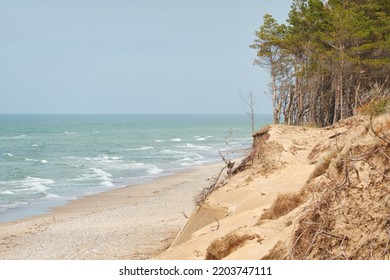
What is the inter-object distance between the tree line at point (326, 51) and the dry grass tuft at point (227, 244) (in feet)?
84.1

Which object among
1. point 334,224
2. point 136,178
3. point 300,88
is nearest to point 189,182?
point 136,178

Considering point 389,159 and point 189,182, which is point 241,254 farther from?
point 189,182

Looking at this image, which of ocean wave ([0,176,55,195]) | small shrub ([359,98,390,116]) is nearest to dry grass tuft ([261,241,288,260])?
small shrub ([359,98,390,116])

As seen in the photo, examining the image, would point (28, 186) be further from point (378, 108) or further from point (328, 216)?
point (328, 216)

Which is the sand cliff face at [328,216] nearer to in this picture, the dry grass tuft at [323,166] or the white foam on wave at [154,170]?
the dry grass tuft at [323,166]

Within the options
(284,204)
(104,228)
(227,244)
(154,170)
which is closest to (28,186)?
(154,170)

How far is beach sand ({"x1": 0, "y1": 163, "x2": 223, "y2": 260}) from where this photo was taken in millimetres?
20766

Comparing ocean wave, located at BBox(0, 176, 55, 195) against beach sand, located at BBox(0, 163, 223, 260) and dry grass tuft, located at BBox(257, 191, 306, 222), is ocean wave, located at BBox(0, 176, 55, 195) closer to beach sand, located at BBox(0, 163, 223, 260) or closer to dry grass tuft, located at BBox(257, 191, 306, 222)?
beach sand, located at BBox(0, 163, 223, 260)

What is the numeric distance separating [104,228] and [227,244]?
1544 cm

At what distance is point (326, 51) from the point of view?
38.4 m

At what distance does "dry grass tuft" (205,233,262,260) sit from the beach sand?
8.59 meters

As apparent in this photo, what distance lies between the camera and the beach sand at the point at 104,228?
20.8 meters

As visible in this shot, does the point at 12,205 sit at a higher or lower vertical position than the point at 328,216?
lower
